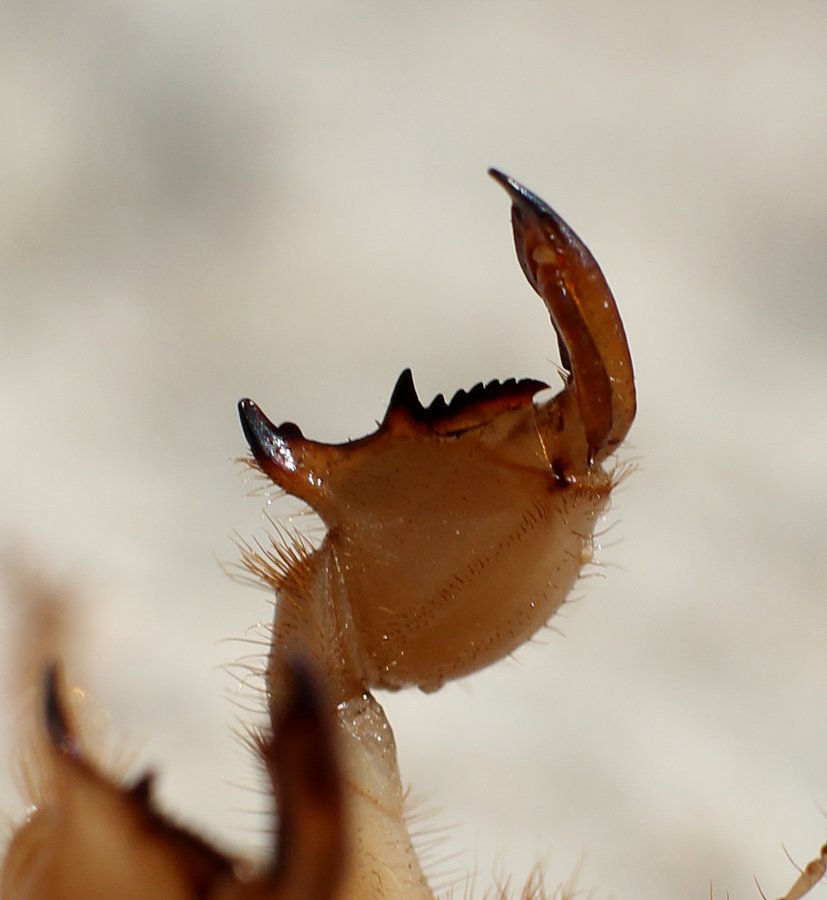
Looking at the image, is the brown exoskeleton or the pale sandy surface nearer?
the brown exoskeleton

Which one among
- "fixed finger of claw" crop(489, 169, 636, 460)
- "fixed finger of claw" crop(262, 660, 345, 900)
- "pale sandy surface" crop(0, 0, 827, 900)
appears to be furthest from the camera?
"pale sandy surface" crop(0, 0, 827, 900)

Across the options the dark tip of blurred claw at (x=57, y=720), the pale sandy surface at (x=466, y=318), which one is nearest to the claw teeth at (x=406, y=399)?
the dark tip of blurred claw at (x=57, y=720)

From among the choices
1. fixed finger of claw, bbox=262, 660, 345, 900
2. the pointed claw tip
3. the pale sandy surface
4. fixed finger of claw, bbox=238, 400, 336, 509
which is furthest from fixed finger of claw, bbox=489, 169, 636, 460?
the pale sandy surface

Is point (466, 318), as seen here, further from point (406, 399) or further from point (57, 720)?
point (57, 720)

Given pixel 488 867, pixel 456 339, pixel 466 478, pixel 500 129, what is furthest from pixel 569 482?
pixel 500 129

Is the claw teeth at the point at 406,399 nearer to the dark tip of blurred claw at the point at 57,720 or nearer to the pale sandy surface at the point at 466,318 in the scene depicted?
the dark tip of blurred claw at the point at 57,720

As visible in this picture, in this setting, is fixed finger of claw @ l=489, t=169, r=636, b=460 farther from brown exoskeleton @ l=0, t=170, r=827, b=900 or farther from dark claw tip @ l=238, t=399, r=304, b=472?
dark claw tip @ l=238, t=399, r=304, b=472
